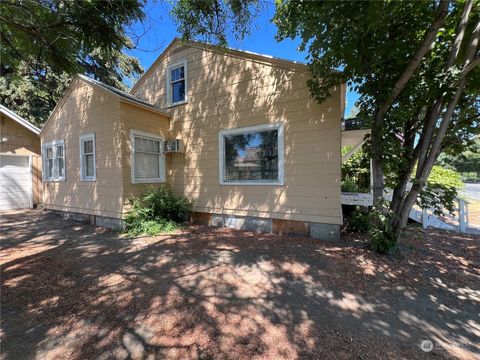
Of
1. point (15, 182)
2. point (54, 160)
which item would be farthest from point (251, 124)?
point (15, 182)

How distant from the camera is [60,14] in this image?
414cm

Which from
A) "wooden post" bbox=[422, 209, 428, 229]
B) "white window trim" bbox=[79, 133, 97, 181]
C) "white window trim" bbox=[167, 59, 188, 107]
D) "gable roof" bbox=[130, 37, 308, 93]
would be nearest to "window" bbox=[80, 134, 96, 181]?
"white window trim" bbox=[79, 133, 97, 181]

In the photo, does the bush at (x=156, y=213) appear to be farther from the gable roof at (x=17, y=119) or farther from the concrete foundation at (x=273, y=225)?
the gable roof at (x=17, y=119)

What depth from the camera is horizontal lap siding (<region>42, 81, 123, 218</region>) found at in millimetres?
6785

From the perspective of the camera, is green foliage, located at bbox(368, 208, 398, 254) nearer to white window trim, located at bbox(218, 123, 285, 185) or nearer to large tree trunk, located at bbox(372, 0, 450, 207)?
large tree trunk, located at bbox(372, 0, 450, 207)

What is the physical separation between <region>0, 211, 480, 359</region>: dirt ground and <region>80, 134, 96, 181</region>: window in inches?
111

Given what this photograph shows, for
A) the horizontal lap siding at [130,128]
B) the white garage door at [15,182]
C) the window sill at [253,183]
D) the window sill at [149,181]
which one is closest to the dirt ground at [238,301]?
the window sill at [253,183]

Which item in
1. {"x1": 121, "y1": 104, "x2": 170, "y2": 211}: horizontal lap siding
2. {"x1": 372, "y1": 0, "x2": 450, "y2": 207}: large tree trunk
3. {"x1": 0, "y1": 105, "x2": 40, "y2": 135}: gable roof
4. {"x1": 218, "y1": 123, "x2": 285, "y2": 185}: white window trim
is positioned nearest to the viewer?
{"x1": 372, "y1": 0, "x2": 450, "y2": 207}: large tree trunk

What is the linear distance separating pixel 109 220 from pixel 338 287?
21.0ft

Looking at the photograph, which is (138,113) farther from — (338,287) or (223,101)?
(338,287)

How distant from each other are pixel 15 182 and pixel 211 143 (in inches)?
351

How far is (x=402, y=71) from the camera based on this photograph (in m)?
4.18

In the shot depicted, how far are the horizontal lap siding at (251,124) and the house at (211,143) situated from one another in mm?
26

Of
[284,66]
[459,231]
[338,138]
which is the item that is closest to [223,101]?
[284,66]
